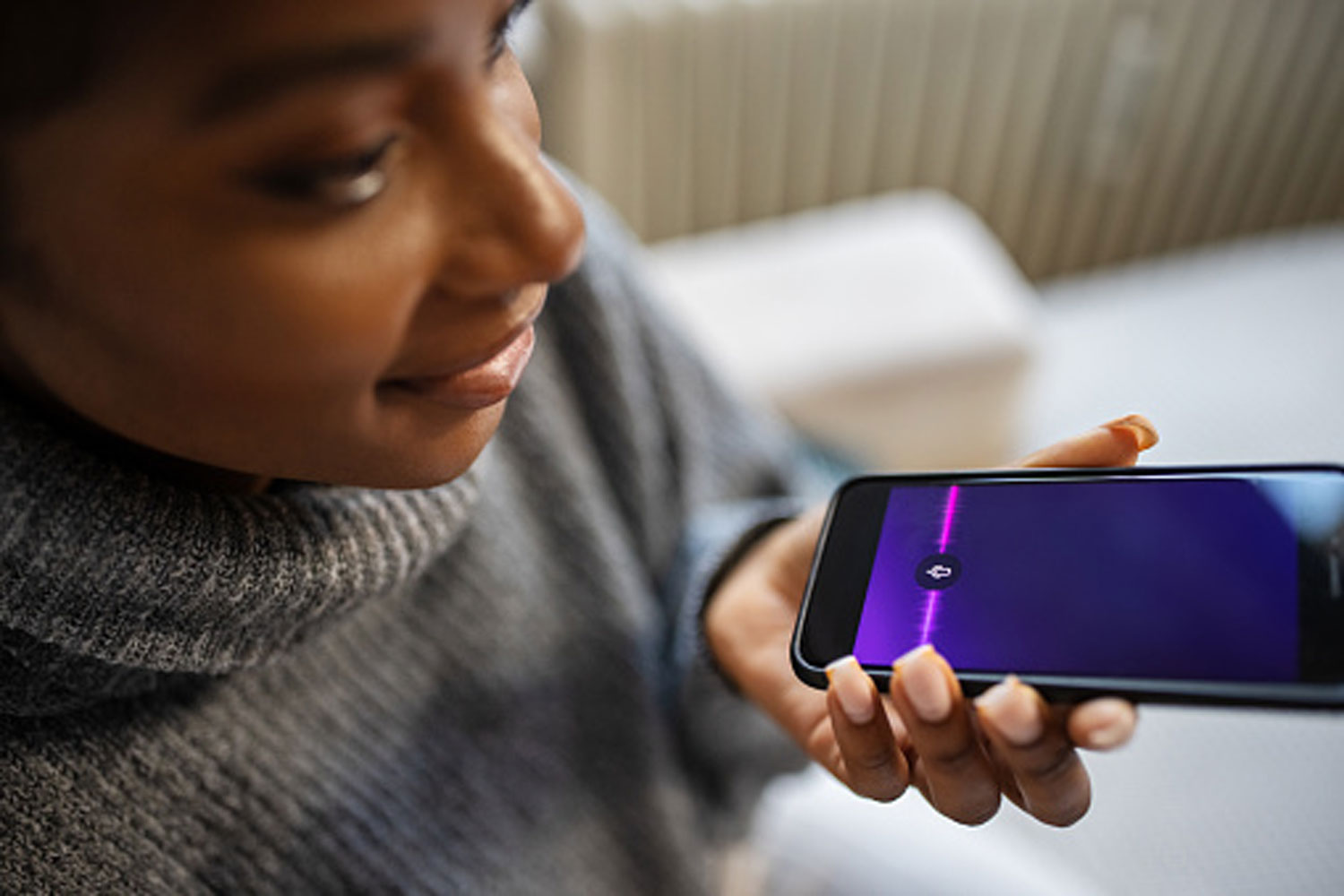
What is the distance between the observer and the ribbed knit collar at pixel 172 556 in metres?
0.38

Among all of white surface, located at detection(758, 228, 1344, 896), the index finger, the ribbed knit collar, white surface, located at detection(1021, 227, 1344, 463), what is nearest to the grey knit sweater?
the ribbed knit collar

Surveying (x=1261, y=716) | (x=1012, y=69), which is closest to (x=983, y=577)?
(x=1261, y=716)

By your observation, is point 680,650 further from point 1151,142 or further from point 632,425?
point 1151,142

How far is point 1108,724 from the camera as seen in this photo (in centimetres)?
36

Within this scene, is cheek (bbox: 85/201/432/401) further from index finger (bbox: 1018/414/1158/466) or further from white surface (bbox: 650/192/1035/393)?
white surface (bbox: 650/192/1035/393)

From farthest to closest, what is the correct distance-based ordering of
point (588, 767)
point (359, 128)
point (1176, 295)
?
point (1176, 295) < point (588, 767) < point (359, 128)

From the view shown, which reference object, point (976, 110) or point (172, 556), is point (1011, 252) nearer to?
point (976, 110)

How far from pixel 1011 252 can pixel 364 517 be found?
1.48 meters

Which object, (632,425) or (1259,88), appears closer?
(632,425)

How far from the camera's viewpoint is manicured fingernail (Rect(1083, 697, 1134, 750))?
0.35 meters

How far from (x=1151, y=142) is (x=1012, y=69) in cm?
24

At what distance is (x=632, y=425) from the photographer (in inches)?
27.2

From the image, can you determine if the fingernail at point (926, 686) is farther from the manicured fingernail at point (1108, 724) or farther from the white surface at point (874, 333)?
the white surface at point (874, 333)

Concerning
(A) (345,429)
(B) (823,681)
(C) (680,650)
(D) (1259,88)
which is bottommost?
(D) (1259,88)
